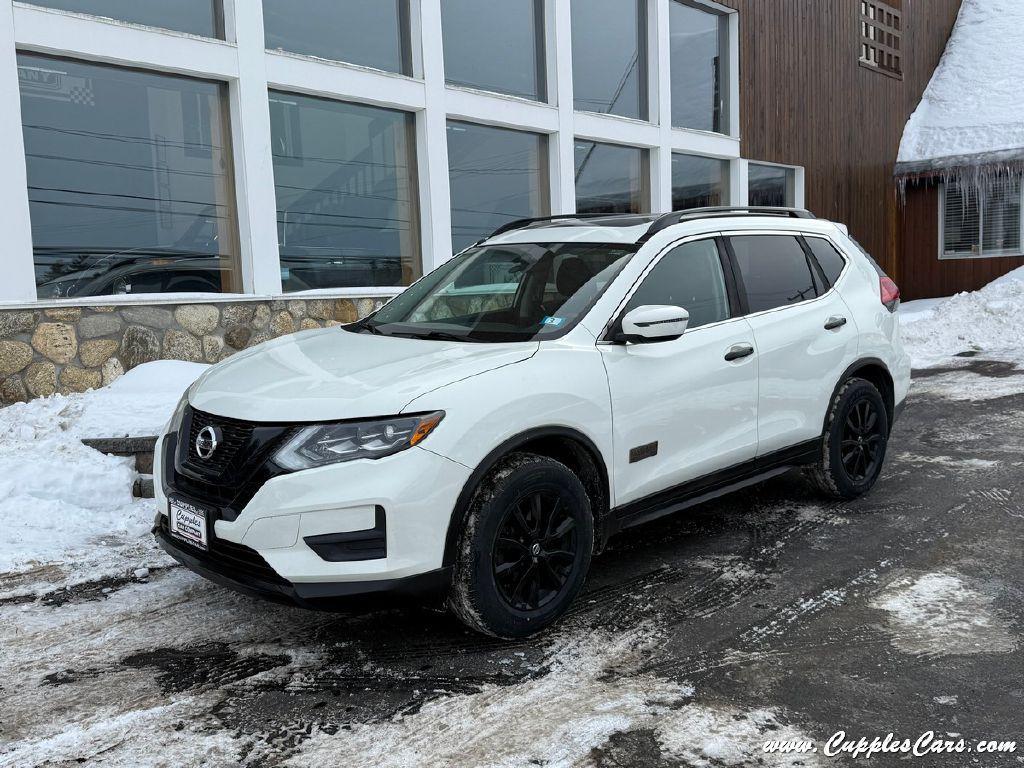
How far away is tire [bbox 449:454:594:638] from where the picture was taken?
3.60 meters

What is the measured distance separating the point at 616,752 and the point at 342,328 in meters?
2.84

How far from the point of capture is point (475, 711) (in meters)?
3.27

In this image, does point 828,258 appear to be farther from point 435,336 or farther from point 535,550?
point 535,550

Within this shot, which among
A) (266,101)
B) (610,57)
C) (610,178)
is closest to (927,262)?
(610,178)

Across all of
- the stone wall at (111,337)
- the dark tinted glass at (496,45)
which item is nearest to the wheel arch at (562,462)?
the stone wall at (111,337)

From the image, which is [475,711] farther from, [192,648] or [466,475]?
[192,648]

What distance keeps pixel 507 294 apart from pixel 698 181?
11887mm

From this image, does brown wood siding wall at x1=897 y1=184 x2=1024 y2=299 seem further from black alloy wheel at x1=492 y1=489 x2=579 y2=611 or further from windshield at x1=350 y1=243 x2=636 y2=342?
black alloy wheel at x1=492 y1=489 x2=579 y2=611

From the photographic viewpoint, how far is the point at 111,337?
27.2 ft

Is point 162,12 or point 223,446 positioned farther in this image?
point 162,12

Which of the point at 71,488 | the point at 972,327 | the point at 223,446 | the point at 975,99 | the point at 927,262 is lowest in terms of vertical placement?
the point at 71,488

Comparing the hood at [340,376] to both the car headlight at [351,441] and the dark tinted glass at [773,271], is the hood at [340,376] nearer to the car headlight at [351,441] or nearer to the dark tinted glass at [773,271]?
the car headlight at [351,441]

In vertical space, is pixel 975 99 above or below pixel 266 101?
above

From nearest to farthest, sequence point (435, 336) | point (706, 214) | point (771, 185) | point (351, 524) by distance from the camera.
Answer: point (351, 524)
point (435, 336)
point (706, 214)
point (771, 185)
